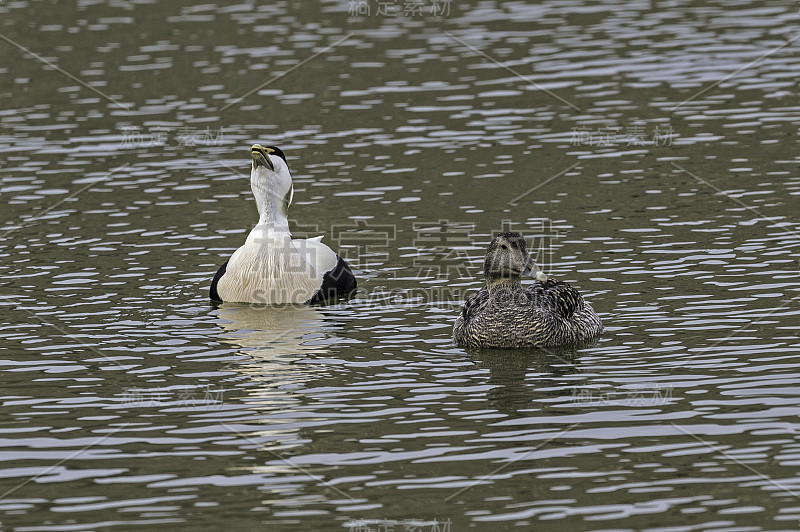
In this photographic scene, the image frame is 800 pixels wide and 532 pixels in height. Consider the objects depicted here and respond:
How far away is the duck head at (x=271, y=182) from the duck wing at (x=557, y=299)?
12.2 ft

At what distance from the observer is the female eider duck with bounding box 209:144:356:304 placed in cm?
1588

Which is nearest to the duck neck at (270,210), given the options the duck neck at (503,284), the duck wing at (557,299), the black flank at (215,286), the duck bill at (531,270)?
the black flank at (215,286)

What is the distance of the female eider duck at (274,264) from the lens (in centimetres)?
1588

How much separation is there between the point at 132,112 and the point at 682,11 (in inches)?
632

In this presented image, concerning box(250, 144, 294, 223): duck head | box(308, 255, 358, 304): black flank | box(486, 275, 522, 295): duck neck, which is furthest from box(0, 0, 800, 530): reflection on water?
box(250, 144, 294, 223): duck head

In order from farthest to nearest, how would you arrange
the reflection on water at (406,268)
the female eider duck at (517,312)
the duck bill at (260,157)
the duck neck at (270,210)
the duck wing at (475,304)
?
1. the duck neck at (270,210)
2. the duck bill at (260,157)
3. the duck wing at (475,304)
4. the female eider duck at (517,312)
5. the reflection on water at (406,268)

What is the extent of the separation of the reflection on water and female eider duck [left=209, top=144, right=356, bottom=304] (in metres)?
0.37

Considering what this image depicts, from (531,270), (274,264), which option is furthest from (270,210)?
(531,270)

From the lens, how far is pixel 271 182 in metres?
16.0

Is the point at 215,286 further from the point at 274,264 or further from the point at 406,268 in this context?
the point at 406,268

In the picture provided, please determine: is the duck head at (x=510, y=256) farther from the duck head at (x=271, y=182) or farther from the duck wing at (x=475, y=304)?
the duck head at (x=271, y=182)

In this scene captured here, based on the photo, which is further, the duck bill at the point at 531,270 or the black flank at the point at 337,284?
the black flank at the point at 337,284

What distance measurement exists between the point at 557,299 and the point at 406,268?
3876 mm

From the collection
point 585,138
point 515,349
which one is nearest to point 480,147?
point 585,138
